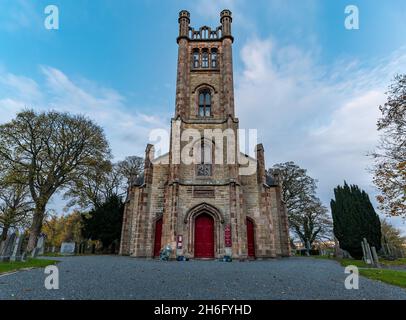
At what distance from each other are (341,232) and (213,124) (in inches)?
543

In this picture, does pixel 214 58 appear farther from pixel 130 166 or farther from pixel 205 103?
pixel 130 166

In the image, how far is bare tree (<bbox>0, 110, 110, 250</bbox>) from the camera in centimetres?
2095

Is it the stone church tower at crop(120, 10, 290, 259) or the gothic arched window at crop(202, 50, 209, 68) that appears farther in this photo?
the gothic arched window at crop(202, 50, 209, 68)

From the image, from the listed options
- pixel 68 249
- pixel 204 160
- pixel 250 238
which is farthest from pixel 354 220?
pixel 68 249

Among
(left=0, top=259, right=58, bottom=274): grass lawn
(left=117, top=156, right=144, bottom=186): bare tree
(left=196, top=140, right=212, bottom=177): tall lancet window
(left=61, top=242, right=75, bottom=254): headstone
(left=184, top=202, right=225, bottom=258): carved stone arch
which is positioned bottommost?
(left=0, top=259, right=58, bottom=274): grass lawn

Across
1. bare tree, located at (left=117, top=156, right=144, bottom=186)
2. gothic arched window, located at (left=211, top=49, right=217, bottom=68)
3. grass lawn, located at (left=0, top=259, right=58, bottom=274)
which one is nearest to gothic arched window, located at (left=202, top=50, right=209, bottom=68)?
gothic arched window, located at (left=211, top=49, right=217, bottom=68)

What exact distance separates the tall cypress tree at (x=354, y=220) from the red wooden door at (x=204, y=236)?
35.2 feet

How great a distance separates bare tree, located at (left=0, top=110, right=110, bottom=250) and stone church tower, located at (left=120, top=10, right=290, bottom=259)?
614 centimetres

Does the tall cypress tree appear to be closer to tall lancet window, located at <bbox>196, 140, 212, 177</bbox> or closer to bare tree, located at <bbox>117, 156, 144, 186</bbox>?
tall lancet window, located at <bbox>196, 140, 212, 177</bbox>

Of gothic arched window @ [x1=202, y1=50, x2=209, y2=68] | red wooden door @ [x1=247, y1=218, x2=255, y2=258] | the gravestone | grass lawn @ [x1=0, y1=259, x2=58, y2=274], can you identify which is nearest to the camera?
grass lawn @ [x1=0, y1=259, x2=58, y2=274]

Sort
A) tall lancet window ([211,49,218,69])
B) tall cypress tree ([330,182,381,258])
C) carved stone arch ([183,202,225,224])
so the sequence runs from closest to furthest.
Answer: carved stone arch ([183,202,225,224]), tall cypress tree ([330,182,381,258]), tall lancet window ([211,49,218,69])

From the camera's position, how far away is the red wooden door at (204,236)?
1702cm

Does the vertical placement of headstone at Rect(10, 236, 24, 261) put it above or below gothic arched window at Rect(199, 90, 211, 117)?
below

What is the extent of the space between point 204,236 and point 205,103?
12109 mm
